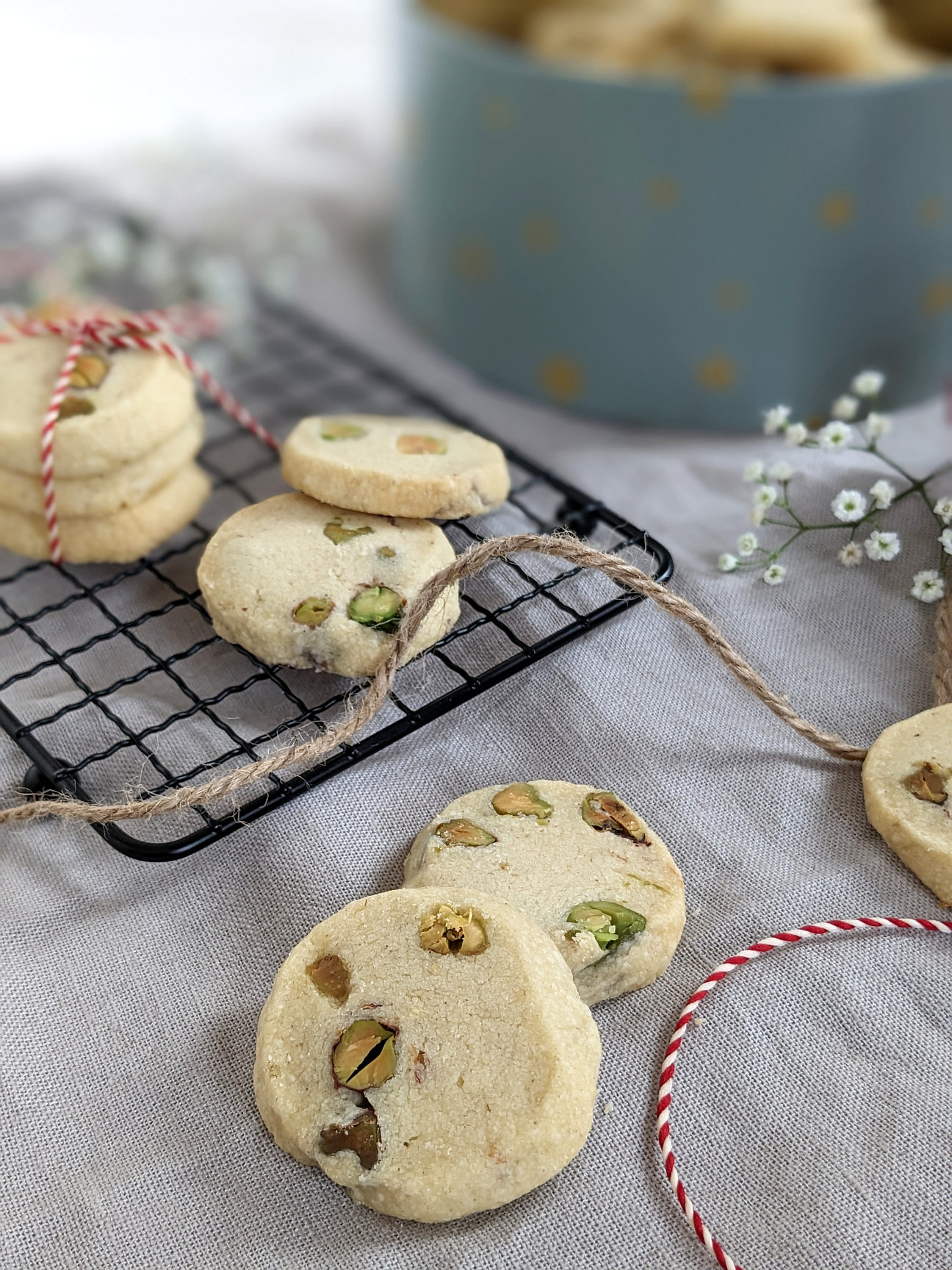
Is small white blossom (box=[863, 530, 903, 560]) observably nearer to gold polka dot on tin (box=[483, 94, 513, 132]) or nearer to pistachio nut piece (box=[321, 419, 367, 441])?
pistachio nut piece (box=[321, 419, 367, 441])

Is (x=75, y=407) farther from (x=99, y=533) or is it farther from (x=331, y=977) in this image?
(x=331, y=977)

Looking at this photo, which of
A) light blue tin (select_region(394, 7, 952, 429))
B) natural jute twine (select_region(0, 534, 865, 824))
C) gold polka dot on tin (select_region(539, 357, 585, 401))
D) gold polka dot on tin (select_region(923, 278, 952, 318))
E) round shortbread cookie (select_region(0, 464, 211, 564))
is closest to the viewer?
natural jute twine (select_region(0, 534, 865, 824))

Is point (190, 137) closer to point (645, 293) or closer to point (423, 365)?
point (423, 365)

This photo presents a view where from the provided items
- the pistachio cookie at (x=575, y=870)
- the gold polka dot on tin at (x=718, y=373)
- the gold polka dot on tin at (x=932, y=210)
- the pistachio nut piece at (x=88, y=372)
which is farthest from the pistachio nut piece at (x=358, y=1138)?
the gold polka dot on tin at (x=932, y=210)

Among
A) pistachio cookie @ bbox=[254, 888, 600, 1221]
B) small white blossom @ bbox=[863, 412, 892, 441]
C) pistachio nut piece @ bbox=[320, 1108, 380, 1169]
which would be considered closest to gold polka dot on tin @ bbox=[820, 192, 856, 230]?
small white blossom @ bbox=[863, 412, 892, 441]

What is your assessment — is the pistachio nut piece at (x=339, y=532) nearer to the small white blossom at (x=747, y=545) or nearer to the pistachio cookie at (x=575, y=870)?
the pistachio cookie at (x=575, y=870)

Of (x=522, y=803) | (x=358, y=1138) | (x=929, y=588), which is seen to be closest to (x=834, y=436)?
(x=929, y=588)
